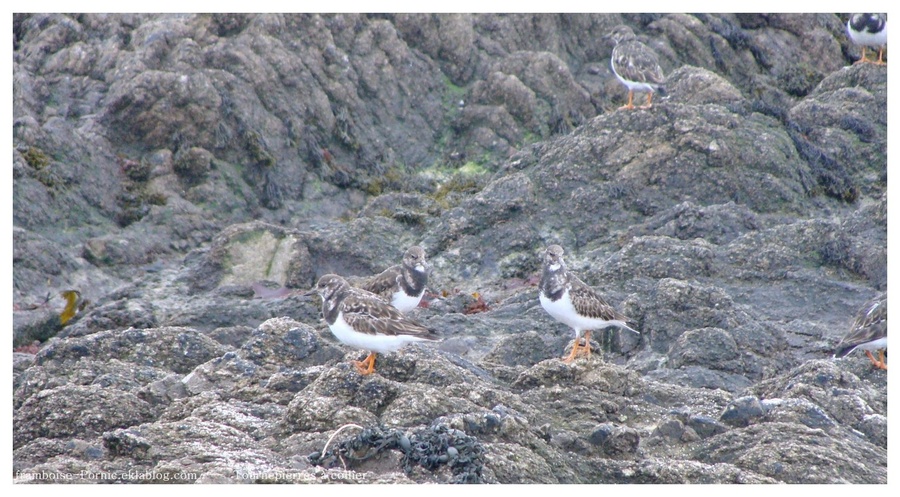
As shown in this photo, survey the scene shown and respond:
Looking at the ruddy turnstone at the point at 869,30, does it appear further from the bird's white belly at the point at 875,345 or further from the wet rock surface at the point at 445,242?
the bird's white belly at the point at 875,345

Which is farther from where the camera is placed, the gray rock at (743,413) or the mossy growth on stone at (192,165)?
the mossy growth on stone at (192,165)

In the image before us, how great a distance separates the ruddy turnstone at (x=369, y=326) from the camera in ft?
23.5

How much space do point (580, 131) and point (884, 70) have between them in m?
6.12

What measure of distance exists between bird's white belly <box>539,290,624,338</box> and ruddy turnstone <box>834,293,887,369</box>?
1.98 metres

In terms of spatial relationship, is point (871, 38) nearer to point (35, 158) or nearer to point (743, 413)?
point (743, 413)

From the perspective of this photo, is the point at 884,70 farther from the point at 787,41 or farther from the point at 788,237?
the point at 788,237

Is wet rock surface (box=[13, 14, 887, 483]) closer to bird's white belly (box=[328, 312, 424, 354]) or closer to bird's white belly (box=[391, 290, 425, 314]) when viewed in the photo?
bird's white belly (box=[328, 312, 424, 354])

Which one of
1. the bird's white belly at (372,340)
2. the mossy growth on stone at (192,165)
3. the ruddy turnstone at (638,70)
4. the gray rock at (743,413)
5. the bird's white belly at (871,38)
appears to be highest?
the bird's white belly at (871,38)

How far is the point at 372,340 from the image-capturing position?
7.13m

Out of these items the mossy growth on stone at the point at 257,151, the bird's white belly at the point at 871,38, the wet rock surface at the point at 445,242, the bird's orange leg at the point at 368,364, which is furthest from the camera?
the bird's white belly at the point at 871,38

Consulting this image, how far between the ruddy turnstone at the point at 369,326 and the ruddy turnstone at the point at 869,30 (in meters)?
12.1

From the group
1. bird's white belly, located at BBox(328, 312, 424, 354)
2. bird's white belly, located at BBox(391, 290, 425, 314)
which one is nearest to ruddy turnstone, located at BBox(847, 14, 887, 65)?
bird's white belly, located at BBox(391, 290, 425, 314)

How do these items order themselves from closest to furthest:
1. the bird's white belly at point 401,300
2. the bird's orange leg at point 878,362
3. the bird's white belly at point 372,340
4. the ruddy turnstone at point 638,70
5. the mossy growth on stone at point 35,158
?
the bird's white belly at point 372,340, the bird's orange leg at point 878,362, the bird's white belly at point 401,300, the ruddy turnstone at point 638,70, the mossy growth on stone at point 35,158

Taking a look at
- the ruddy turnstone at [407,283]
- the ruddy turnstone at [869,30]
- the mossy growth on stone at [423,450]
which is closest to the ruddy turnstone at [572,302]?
Answer: the ruddy turnstone at [407,283]
